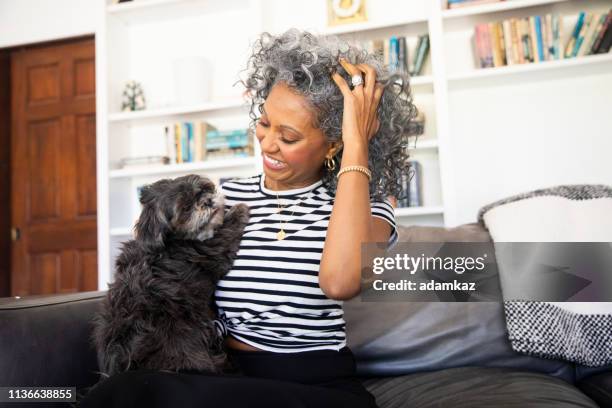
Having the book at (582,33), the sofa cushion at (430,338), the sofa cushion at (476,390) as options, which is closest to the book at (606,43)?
the book at (582,33)

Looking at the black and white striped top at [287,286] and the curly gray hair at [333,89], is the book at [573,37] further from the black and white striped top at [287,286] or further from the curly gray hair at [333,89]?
the black and white striped top at [287,286]

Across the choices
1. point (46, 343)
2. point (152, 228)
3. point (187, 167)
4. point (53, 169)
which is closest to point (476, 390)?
point (152, 228)

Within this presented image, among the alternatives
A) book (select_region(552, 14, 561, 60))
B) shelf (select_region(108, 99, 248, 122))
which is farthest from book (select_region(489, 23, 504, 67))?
shelf (select_region(108, 99, 248, 122))

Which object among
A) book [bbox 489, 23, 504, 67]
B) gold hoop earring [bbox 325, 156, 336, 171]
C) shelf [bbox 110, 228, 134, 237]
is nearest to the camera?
gold hoop earring [bbox 325, 156, 336, 171]

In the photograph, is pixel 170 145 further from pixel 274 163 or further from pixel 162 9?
pixel 274 163

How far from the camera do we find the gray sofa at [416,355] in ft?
3.99

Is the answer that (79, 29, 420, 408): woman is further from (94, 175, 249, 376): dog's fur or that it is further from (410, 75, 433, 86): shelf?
(410, 75, 433, 86): shelf

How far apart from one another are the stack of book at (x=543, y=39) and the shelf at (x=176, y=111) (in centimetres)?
153

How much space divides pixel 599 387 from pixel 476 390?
408 mm

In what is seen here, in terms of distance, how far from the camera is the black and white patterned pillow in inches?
62.6

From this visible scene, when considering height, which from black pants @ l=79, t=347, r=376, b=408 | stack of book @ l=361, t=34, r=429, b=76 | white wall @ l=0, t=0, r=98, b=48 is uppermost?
white wall @ l=0, t=0, r=98, b=48

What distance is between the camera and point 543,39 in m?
2.77

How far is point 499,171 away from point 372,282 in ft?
7.34

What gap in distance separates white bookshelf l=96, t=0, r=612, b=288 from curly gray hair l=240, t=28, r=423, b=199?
61.8 inches
